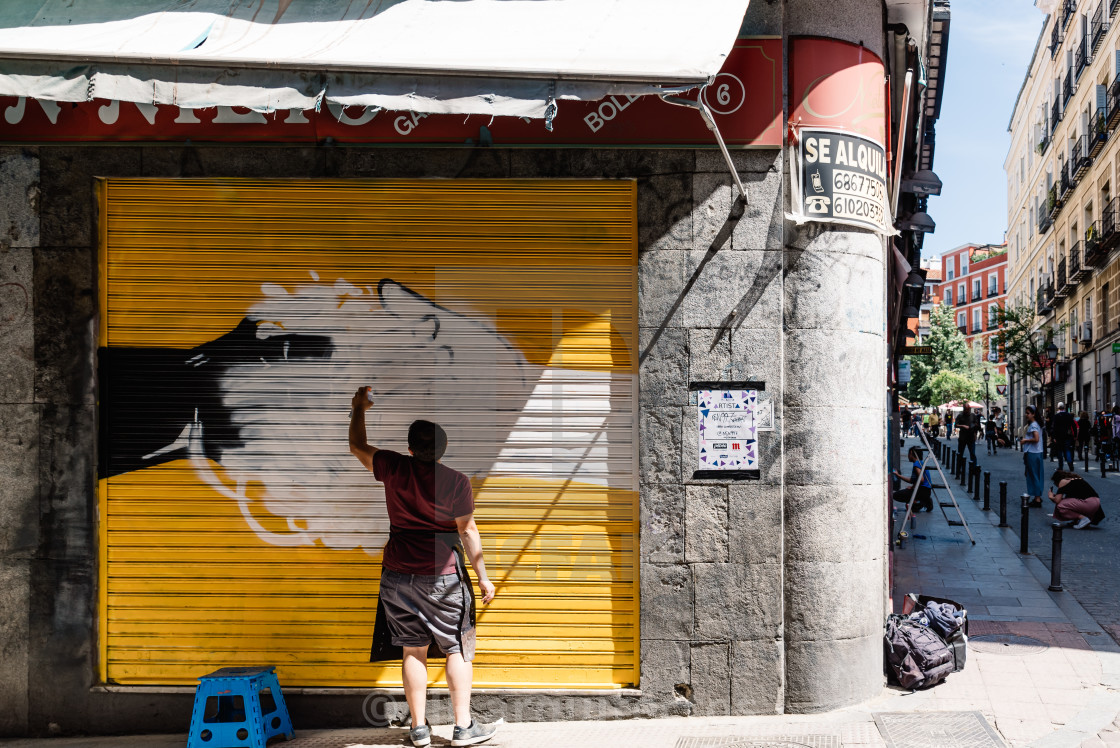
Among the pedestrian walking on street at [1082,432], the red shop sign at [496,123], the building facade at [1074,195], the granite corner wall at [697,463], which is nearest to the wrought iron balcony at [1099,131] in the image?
the building facade at [1074,195]

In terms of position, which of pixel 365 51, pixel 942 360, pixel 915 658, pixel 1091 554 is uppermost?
pixel 942 360

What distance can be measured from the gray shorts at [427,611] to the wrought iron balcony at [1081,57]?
38.1m

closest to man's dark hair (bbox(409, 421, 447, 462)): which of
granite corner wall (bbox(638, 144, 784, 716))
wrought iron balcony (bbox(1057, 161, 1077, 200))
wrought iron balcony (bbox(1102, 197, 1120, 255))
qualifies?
granite corner wall (bbox(638, 144, 784, 716))

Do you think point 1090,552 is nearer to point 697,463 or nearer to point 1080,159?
point 697,463

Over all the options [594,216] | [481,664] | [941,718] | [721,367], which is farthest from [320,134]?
[941,718]

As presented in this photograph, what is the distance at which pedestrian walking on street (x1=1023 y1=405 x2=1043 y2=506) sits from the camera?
50.6 ft

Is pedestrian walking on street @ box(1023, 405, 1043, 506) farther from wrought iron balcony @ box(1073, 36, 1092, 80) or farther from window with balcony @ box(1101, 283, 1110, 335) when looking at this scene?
wrought iron balcony @ box(1073, 36, 1092, 80)

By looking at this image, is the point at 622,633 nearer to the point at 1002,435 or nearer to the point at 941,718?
the point at 941,718

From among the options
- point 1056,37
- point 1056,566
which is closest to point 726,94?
point 1056,566

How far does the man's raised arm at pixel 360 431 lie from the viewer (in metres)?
5.60

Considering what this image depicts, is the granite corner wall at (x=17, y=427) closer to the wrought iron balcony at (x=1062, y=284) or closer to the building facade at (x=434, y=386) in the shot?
the building facade at (x=434, y=386)

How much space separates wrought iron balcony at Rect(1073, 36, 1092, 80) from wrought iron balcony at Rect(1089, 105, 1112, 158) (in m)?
2.26

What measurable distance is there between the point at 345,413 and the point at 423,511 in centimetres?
106

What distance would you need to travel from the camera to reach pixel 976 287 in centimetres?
8819
